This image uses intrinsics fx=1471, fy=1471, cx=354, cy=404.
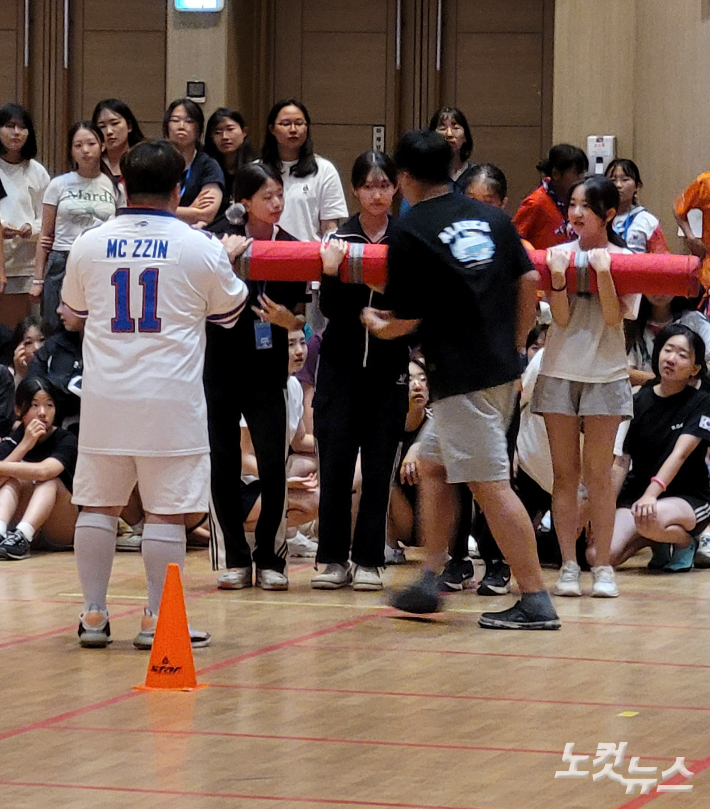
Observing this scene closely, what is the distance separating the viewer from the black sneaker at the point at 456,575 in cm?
597

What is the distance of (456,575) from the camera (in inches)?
235

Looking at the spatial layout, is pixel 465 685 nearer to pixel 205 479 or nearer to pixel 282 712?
pixel 282 712

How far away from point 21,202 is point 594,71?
3.86m

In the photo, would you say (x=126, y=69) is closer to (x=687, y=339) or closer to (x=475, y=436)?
(x=687, y=339)

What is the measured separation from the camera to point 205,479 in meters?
4.59

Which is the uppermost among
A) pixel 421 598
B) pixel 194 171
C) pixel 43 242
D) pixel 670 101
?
pixel 670 101

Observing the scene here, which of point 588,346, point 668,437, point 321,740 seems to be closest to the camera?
point 321,740

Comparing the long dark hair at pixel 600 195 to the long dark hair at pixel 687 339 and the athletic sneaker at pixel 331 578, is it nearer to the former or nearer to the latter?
the long dark hair at pixel 687 339

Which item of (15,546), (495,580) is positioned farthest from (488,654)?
(15,546)

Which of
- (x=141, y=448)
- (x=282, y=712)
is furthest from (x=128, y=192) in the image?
(x=282, y=712)

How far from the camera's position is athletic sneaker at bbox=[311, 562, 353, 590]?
19.2ft

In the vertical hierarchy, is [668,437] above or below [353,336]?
below

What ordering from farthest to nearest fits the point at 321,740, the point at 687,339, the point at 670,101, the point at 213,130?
the point at 670,101 < the point at 213,130 < the point at 687,339 < the point at 321,740
